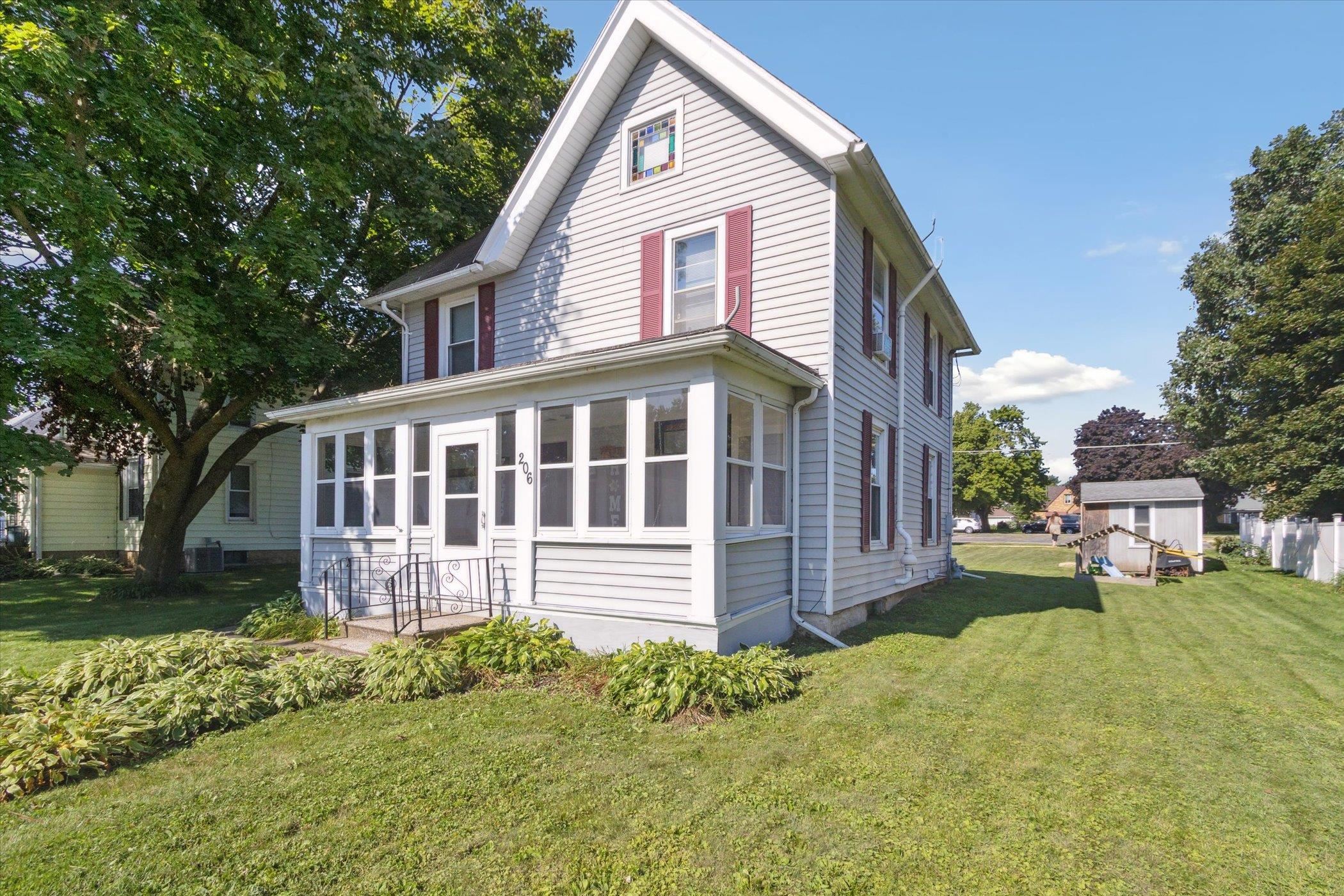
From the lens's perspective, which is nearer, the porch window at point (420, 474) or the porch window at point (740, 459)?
the porch window at point (740, 459)

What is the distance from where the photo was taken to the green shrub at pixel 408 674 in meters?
6.10

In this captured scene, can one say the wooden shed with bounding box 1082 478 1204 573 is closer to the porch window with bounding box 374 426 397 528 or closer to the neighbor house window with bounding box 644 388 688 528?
the neighbor house window with bounding box 644 388 688 528

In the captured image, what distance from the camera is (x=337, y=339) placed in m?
14.8

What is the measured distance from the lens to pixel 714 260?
→ 30.5ft

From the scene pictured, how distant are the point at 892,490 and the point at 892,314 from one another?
3.04 m

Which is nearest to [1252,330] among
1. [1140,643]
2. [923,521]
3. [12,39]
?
[923,521]

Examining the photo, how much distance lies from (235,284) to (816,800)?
12.5 metres

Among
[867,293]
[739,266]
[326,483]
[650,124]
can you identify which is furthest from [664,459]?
[326,483]

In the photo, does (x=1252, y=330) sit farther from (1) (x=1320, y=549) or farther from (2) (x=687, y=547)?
(2) (x=687, y=547)

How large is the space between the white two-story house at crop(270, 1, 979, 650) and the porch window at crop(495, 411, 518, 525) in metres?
0.03

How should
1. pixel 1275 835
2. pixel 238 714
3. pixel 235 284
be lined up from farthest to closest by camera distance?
pixel 235 284 → pixel 238 714 → pixel 1275 835

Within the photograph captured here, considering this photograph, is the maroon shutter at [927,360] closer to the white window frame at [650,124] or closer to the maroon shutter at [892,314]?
the maroon shutter at [892,314]

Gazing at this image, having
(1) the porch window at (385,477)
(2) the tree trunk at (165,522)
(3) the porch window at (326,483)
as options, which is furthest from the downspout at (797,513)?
(2) the tree trunk at (165,522)

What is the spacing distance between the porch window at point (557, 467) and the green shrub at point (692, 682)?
219cm
